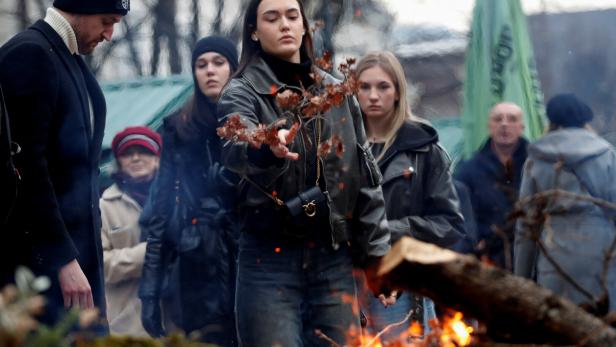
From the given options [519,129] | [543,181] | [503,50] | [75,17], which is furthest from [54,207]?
[503,50]

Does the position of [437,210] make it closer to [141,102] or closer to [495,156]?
[495,156]

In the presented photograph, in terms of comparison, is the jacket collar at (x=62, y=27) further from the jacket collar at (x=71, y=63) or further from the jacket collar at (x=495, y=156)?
the jacket collar at (x=495, y=156)

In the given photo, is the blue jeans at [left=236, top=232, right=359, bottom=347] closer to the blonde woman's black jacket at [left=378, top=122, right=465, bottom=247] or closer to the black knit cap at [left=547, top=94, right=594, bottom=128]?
the blonde woman's black jacket at [left=378, top=122, right=465, bottom=247]

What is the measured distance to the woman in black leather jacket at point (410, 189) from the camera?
25.8 ft

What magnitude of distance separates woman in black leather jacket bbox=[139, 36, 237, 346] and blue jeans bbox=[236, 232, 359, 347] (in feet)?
5.34

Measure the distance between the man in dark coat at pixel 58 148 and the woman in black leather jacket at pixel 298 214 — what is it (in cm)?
69

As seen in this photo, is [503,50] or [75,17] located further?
[503,50]

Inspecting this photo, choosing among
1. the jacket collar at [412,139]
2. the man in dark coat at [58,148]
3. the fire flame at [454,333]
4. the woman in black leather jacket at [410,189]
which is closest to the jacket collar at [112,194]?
the woman in black leather jacket at [410,189]

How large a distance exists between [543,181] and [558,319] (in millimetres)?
4284

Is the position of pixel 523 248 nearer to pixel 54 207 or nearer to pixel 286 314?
pixel 286 314

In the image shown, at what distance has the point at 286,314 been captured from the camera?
21.7 ft

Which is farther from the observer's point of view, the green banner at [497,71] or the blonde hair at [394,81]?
the green banner at [497,71]

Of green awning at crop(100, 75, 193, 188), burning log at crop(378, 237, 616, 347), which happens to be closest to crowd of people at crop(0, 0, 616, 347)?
burning log at crop(378, 237, 616, 347)

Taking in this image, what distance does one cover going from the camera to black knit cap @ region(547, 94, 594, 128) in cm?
929
